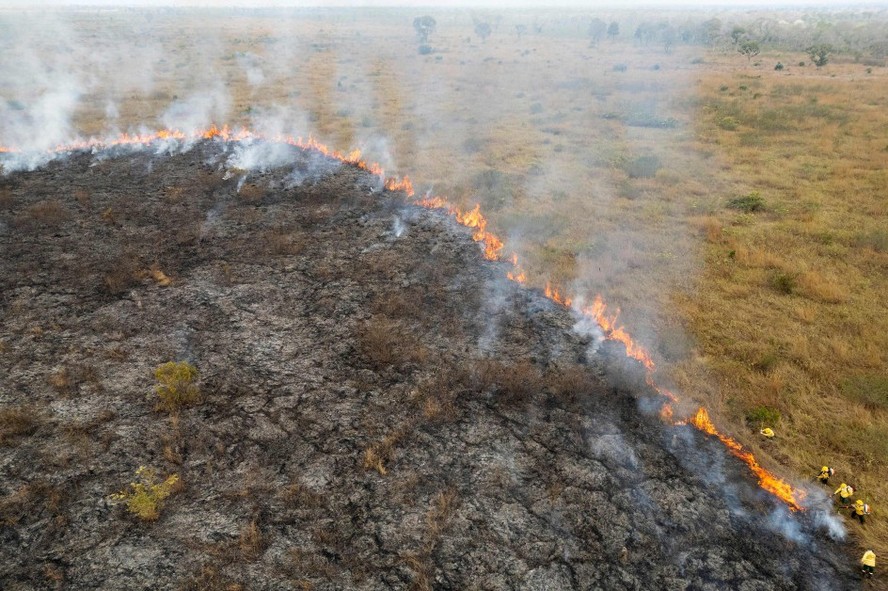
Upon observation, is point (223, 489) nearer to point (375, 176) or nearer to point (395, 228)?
point (395, 228)

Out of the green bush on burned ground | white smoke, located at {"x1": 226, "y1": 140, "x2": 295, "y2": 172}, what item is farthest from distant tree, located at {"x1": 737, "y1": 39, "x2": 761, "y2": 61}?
the green bush on burned ground

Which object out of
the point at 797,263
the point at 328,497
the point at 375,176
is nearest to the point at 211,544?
the point at 328,497

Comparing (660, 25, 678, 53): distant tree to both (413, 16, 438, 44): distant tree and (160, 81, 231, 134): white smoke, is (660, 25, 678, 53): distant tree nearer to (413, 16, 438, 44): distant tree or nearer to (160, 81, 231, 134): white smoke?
(413, 16, 438, 44): distant tree

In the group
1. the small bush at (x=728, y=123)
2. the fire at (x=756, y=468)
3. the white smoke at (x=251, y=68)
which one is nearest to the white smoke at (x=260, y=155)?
the fire at (x=756, y=468)

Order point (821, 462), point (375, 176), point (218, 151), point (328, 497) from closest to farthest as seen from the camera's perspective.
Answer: point (328, 497) < point (821, 462) < point (375, 176) < point (218, 151)

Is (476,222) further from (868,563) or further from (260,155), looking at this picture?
(868,563)

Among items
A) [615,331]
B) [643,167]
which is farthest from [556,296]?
[643,167]
